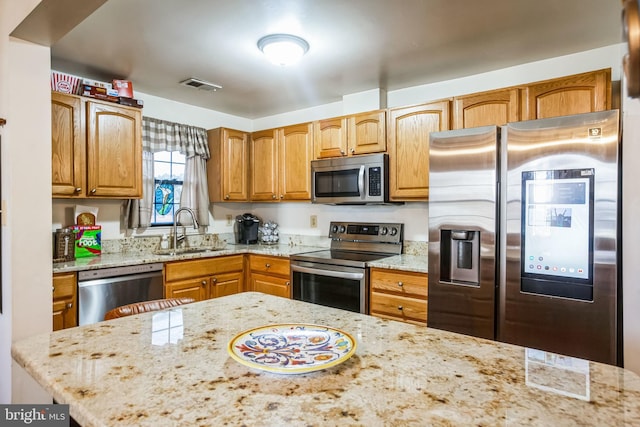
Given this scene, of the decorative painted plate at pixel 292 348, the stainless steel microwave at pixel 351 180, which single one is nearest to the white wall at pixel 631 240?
the decorative painted plate at pixel 292 348

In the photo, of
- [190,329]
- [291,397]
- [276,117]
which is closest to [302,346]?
[291,397]

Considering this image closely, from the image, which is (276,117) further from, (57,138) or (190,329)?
(190,329)

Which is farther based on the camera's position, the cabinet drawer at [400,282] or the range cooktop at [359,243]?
the range cooktop at [359,243]

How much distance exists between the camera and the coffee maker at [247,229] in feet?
13.6

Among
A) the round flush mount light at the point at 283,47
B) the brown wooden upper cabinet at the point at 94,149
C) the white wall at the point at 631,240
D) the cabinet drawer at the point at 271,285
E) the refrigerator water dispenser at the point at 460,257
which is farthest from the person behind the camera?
the cabinet drawer at the point at 271,285

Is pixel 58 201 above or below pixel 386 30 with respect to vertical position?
below

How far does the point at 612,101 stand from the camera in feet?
8.27

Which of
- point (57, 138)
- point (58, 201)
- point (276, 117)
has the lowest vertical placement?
point (58, 201)

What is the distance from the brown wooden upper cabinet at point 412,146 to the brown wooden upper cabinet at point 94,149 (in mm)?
2076

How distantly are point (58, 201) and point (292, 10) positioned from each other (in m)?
2.33

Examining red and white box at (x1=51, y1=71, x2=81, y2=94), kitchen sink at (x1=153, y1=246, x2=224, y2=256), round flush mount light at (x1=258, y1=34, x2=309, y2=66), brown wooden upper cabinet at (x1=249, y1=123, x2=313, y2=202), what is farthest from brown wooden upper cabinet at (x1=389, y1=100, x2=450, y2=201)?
red and white box at (x1=51, y1=71, x2=81, y2=94)

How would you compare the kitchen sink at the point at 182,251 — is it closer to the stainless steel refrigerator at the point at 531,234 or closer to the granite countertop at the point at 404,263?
the granite countertop at the point at 404,263

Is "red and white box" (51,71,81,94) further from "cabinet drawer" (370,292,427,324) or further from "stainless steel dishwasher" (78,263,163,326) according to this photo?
"cabinet drawer" (370,292,427,324)

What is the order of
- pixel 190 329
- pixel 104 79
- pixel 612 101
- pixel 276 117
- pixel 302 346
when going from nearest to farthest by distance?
pixel 302 346 < pixel 190 329 < pixel 612 101 < pixel 104 79 < pixel 276 117
